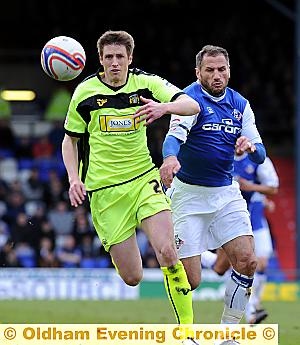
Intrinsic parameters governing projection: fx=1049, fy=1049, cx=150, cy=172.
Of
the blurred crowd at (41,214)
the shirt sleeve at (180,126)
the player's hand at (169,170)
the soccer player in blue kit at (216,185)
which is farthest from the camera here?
the blurred crowd at (41,214)

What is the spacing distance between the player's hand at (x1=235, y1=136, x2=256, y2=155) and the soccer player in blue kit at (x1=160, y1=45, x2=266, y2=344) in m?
0.16

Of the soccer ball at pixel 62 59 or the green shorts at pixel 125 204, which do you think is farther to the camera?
the soccer ball at pixel 62 59

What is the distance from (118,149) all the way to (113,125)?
0.21 m

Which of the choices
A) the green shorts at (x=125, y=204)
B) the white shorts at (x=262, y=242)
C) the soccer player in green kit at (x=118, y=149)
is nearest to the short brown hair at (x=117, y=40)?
the soccer player in green kit at (x=118, y=149)

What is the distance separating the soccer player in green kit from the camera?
8742mm

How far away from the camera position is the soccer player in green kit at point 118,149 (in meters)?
8.74

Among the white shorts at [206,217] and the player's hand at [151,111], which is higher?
the player's hand at [151,111]

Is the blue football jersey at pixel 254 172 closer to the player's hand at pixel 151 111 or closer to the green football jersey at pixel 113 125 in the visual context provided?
the green football jersey at pixel 113 125

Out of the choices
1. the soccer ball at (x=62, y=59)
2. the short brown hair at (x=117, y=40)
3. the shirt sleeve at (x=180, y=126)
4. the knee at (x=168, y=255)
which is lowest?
the knee at (x=168, y=255)

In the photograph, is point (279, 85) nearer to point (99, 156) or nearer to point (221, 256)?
point (221, 256)

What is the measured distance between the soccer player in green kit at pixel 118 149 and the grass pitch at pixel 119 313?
87.3 inches

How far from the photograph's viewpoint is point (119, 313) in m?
13.6

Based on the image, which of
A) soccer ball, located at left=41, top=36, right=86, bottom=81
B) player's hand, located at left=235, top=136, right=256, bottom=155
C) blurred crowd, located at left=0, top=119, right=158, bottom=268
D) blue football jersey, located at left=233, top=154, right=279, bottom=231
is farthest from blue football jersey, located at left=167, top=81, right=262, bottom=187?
→ blurred crowd, located at left=0, top=119, right=158, bottom=268

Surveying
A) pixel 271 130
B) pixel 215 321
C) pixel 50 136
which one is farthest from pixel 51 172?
pixel 215 321
